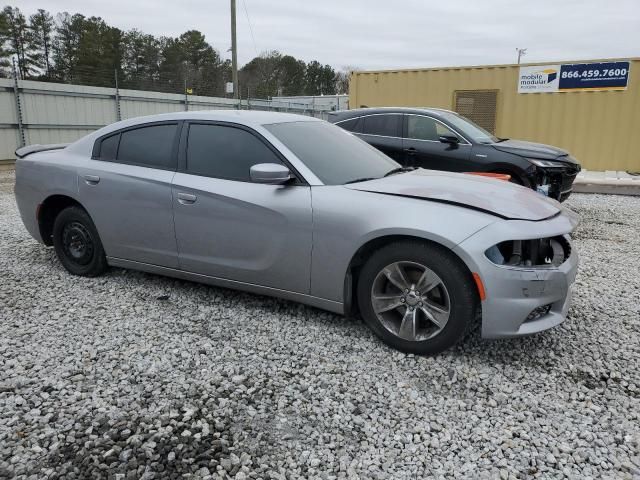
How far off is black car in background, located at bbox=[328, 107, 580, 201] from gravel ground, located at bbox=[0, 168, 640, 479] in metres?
3.52

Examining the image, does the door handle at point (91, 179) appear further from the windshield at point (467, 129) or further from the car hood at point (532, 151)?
the car hood at point (532, 151)

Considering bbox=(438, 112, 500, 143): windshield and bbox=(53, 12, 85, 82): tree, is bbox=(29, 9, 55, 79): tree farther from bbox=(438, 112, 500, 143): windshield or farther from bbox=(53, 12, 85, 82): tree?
bbox=(438, 112, 500, 143): windshield

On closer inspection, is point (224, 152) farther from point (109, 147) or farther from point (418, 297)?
→ point (418, 297)

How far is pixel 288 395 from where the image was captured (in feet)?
9.13

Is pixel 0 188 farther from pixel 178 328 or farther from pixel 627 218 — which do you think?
pixel 627 218

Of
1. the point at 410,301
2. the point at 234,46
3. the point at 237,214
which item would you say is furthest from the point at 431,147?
the point at 234,46

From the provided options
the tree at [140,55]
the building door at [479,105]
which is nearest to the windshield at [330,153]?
the building door at [479,105]

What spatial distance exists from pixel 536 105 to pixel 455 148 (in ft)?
22.1

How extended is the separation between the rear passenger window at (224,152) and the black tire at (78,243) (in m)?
1.28

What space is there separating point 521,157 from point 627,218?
7.29 feet

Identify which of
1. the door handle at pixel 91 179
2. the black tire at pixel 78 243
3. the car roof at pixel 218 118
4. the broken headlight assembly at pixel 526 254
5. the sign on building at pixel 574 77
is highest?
the sign on building at pixel 574 77

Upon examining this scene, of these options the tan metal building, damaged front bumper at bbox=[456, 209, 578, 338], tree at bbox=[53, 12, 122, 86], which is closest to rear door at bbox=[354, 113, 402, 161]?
damaged front bumper at bbox=[456, 209, 578, 338]

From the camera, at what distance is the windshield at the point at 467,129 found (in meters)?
7.72

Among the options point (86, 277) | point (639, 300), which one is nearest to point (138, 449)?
point (86, 277)
